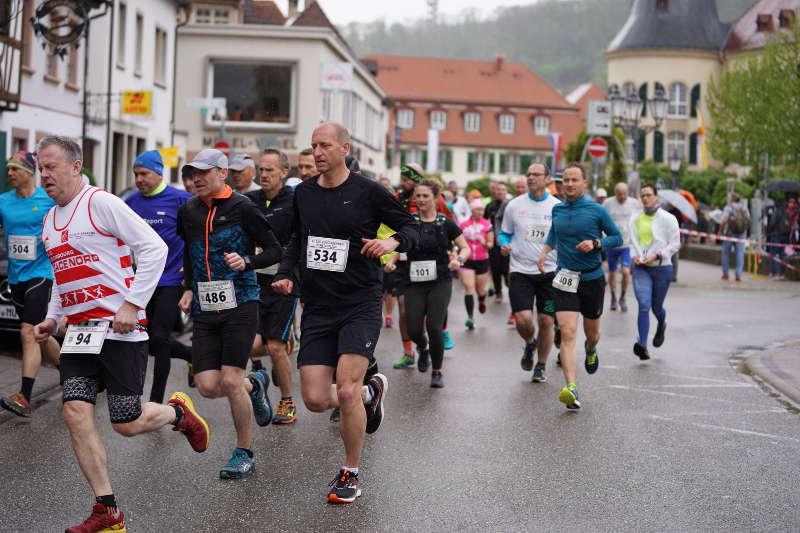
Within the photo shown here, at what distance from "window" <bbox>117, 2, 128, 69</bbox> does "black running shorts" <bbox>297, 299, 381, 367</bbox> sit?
26847 mm

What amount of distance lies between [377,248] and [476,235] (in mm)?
11400

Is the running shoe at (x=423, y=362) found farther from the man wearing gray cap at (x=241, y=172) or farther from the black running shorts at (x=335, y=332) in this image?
the black running shorts at (x=335, y=332)

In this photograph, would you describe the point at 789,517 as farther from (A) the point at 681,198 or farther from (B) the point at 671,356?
(A) the point at 681,198

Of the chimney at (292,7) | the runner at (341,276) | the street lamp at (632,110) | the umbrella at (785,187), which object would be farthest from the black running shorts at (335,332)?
the chimney at (292,7)

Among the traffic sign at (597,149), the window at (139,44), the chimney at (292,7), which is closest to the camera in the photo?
the traffic sign at (597,149)

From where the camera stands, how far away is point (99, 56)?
30.4m

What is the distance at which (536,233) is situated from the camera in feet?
37.9

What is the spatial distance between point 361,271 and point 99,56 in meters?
25.5

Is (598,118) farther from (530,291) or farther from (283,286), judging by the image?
(283,286)

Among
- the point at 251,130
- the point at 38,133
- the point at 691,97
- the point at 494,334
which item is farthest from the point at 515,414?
the point at 691,97

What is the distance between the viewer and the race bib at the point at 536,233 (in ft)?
37.7

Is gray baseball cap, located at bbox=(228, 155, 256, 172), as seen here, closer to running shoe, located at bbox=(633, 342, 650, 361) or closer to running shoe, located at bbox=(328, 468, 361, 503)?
running shoe, located at bbox=(328, 468, 361, 503)

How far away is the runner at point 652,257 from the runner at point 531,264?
6.45ft

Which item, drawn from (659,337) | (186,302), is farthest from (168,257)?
(659,337)
